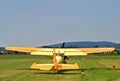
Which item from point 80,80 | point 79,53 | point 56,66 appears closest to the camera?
point 80,80

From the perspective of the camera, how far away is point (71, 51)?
128ft

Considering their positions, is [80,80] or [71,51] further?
[71,51]

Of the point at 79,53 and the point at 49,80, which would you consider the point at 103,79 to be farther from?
the point at 79,53

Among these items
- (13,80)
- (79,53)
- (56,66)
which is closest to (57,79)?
(13,80)

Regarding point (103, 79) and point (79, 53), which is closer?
point (103, 79)

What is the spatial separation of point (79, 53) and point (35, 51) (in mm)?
4507

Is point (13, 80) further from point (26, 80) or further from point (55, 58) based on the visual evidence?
point (55, 58)

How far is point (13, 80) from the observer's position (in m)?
23.8

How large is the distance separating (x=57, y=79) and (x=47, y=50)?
1528 cm

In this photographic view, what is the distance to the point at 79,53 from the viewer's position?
126 ft

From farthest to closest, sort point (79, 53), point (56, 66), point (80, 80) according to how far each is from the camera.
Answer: point (79, 53) → point (56, 66) → point (80, 80)

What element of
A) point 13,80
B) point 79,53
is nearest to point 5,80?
point 13,80

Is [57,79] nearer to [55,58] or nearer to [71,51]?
[55,58]

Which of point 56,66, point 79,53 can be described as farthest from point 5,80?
point 79,53
